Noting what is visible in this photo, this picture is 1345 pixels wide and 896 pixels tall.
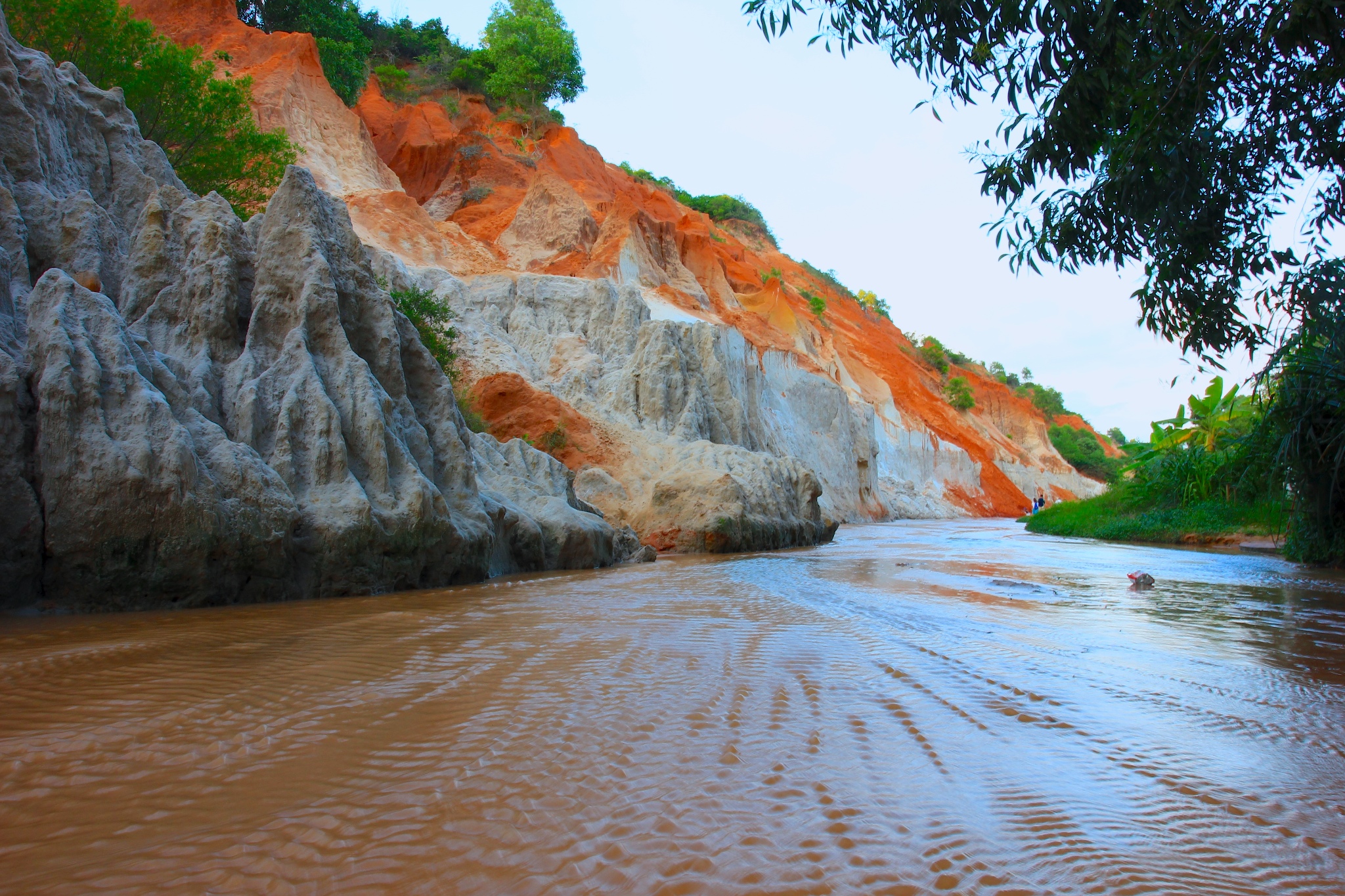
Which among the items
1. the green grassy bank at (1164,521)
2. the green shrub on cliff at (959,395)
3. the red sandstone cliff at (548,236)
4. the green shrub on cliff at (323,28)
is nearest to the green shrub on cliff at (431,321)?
the red sandstone cliff at (548,236)

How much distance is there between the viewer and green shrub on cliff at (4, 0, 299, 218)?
11.2 metres

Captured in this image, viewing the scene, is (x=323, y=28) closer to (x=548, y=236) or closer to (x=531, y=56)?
(x=531, y=56)

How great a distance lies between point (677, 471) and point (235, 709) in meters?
11.2

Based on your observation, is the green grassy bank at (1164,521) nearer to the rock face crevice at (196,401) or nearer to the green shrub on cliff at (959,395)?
the rock face crevice at (196,401)

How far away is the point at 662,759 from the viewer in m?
1.91

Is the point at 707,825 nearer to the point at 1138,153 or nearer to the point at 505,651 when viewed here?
the point at 505,651

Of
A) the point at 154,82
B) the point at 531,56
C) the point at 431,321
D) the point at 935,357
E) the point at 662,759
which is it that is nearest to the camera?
the point at 662,759

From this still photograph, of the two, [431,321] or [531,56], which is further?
[531,56]

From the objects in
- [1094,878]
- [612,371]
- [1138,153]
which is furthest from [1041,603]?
[612,371]

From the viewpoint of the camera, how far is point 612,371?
19.5m

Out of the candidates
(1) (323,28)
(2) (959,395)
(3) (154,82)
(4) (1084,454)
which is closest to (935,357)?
(2) (959,395)

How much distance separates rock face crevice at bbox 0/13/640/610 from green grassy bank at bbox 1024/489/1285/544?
39.8 ft

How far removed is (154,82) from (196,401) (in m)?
9.53

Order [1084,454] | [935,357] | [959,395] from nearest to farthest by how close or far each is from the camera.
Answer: [959,395], [935,357], [1084,454]
